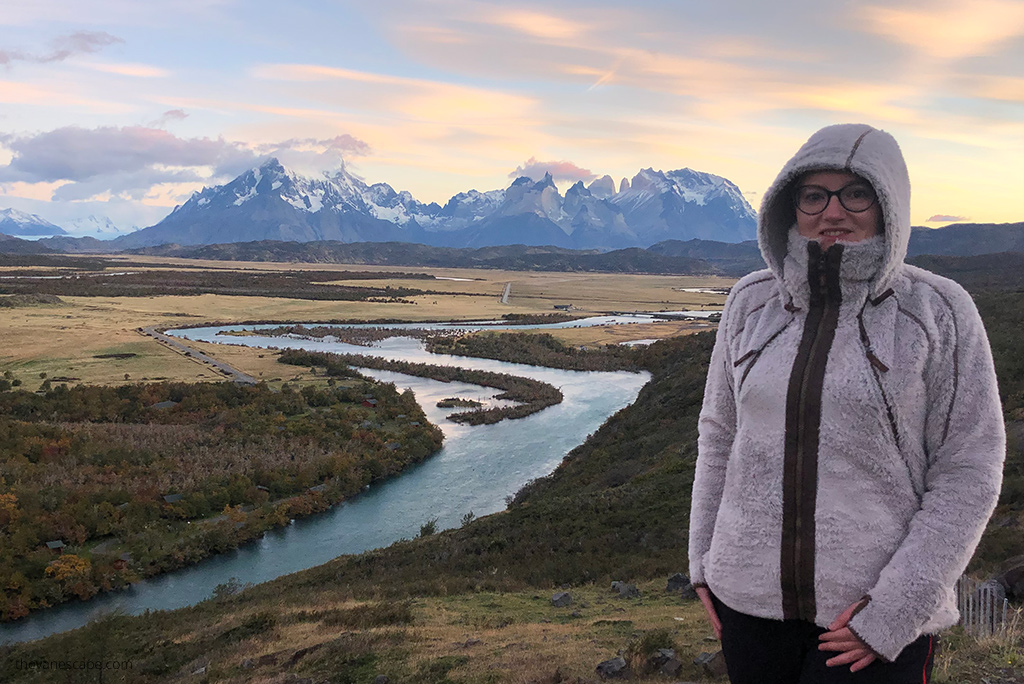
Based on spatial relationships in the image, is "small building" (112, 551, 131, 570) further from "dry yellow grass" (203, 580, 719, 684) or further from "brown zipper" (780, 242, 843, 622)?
"brown zipper" (780, 242, 843, 622)

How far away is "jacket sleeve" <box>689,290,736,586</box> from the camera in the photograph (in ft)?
10.5

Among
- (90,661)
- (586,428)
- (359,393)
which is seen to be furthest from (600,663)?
(359,393)

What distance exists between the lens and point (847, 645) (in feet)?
8.68

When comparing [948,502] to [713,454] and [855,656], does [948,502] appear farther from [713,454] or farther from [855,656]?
[713,454]

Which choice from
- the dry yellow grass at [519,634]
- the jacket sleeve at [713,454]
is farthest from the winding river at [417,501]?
the jacket sleeve at [713,454]

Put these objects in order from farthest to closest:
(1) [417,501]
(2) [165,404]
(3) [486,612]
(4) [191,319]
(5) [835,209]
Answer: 1. (4) [191,319]
2. (2) [165,404]
3. (1) [417,501]
4. (3) [486,612]
5. (5) [835,209]

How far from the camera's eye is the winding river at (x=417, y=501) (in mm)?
19656

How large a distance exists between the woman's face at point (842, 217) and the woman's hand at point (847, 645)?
4.48ft

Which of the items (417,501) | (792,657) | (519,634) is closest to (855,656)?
(792,657)

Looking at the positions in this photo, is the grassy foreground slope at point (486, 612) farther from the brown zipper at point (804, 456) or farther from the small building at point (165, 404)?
the small building at point (165, 404)

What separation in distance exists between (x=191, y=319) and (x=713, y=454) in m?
87.9

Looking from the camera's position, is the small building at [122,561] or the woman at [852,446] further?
the small building at [122,561]

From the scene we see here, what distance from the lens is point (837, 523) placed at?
2689mm

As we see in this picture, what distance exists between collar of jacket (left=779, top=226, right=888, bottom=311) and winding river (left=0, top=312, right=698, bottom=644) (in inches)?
764
